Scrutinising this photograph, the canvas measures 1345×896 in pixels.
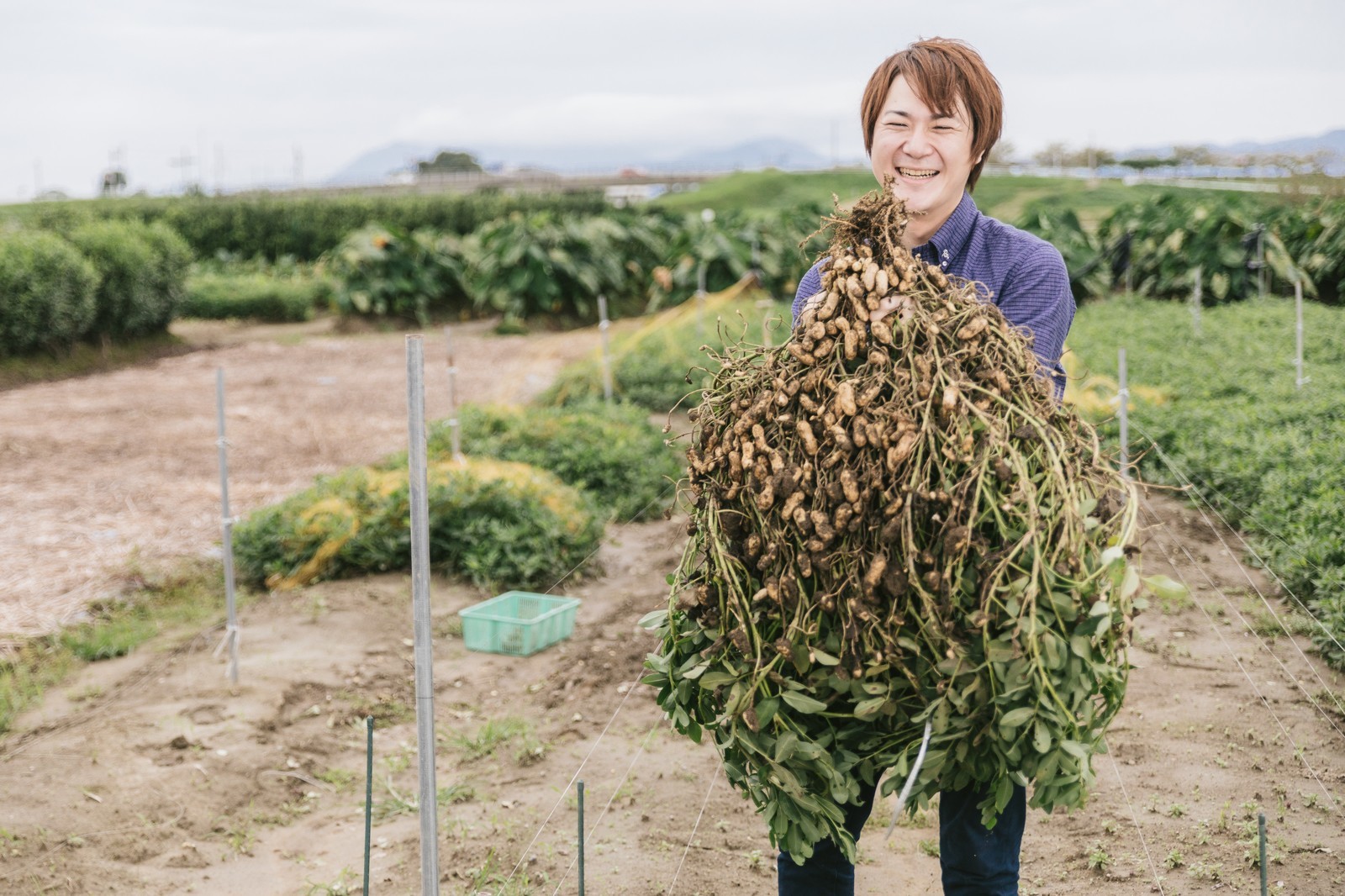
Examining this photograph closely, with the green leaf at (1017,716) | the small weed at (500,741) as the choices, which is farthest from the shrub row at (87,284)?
the green leaf at (1017,716)

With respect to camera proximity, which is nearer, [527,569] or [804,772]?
[804,772]

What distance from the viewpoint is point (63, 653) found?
5574 millimetres

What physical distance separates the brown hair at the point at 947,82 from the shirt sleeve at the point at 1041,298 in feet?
0.86

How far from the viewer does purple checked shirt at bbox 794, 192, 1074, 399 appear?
7.47ft

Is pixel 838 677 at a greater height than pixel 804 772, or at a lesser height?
greater

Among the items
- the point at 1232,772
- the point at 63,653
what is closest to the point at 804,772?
the point at 1232,772

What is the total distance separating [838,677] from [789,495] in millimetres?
294

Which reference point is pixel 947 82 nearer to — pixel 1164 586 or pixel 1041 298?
pixel 1041 298

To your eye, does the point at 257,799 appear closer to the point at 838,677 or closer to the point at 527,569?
the point at 527,569

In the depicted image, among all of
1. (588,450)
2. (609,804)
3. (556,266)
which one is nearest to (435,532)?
(588,450)

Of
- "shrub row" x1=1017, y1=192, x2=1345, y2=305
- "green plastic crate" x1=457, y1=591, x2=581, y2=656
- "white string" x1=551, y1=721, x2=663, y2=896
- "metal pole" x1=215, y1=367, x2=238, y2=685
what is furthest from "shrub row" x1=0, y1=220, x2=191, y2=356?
"shrub row" x1=1017, y1=192, x2=1345, y2=305

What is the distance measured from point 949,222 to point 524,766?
9.00 ft

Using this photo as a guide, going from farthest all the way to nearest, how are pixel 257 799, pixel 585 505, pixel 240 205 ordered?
pixel 240 205
pixel 585 505
pixel 257 799

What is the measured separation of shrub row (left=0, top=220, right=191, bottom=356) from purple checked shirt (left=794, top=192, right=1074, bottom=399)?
12773mm
